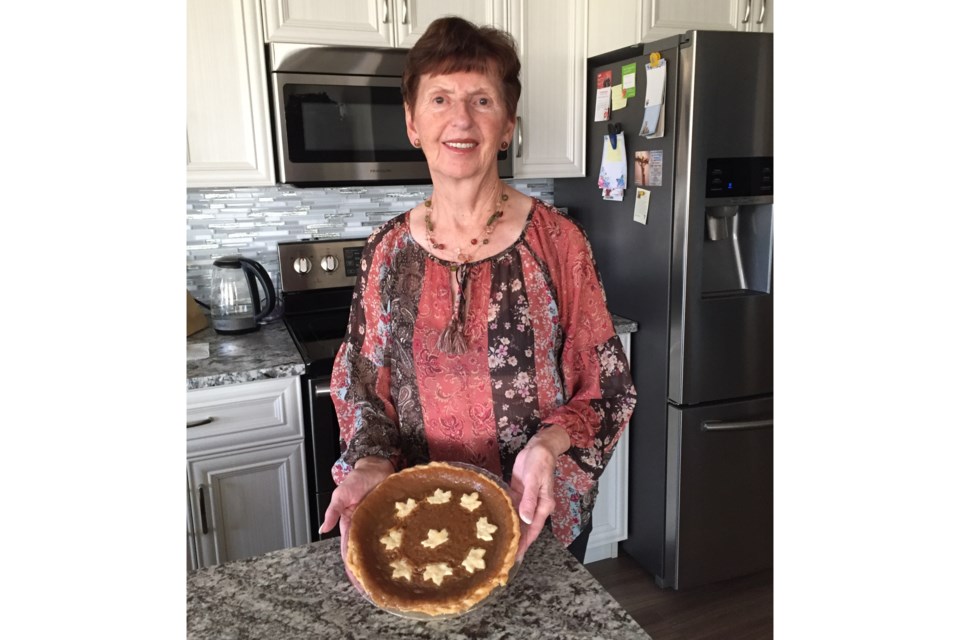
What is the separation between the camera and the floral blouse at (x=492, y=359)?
45.8 inches

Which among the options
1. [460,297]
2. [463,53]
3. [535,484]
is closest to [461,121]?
[463,53]

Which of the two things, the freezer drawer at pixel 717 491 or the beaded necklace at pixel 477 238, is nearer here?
the beaded necklace at pixel 477 238

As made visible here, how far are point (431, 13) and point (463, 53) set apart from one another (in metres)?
1.00

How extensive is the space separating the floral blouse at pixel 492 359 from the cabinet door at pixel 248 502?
2.34 ft

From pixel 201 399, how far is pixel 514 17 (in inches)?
58.0

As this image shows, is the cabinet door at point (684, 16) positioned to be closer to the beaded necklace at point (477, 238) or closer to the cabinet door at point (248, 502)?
the beaded necklace at point (477, 238)

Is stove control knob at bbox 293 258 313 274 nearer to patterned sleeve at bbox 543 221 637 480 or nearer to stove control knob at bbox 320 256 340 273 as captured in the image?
stove control knob at bbox 320 256 340 273

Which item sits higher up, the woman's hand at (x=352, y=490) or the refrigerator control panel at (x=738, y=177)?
the refrigerator control panel at (x=738, y=177)

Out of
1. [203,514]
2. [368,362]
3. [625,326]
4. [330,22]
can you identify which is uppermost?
[330,22]

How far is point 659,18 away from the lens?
216 centimetres

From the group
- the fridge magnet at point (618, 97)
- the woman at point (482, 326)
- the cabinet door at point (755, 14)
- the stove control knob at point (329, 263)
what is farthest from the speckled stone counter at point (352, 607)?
the cabinet door at point (755, 14)

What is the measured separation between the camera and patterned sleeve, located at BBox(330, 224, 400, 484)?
3.76 ft

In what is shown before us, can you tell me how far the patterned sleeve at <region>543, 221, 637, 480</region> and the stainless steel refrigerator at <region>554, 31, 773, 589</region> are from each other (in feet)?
2.75

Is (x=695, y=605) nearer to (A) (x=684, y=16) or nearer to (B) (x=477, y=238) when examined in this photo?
(B) (x=477, y=238)
